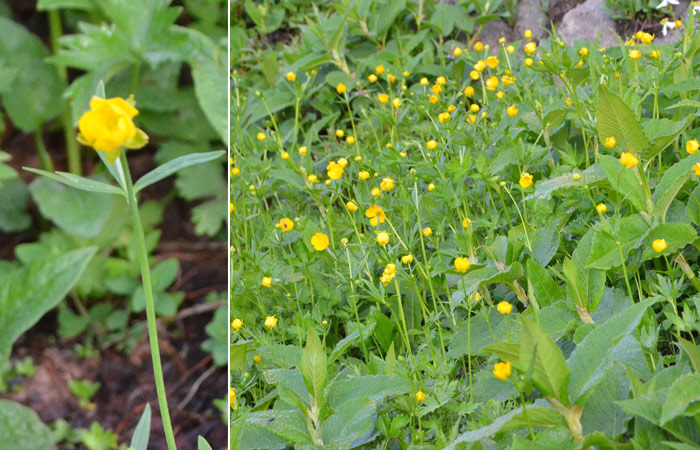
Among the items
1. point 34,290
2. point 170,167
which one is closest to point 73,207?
point 34,290

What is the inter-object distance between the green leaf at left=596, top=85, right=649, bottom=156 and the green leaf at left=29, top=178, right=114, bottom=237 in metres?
1.21

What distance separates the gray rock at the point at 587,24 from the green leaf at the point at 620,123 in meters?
0.87

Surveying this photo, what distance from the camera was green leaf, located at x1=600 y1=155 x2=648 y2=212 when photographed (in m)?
1.17

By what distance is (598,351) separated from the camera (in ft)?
2.98

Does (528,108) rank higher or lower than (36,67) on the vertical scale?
higher

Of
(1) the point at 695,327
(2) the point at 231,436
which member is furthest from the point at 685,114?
(2) the point at 231,436

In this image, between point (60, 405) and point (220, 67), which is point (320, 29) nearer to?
point (220, 67)

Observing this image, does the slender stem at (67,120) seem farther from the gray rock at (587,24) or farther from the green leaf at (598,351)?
the green leaf at (598,351)

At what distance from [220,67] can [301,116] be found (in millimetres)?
423

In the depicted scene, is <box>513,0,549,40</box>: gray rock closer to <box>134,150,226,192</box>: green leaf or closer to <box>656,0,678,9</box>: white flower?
<box>656,0,678,9</box>: white flower

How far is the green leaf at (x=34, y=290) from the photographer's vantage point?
1.40m

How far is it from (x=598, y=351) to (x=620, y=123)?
503 millimetres

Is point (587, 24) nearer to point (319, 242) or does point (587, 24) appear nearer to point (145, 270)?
point (319, 242)

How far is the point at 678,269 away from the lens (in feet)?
3.97
